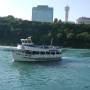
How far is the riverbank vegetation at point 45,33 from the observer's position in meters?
151

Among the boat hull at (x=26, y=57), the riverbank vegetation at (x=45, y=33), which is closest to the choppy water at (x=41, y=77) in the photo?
the boat hull at (x=26, y=57)

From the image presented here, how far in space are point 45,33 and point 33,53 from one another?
265 feet

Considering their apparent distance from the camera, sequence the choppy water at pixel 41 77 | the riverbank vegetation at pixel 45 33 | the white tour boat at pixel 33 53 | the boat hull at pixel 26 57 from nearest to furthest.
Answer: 1. the choppy water at pixel 41 77
2. the boat hull at pixel 26 57
3. the white tour boat at pixel 33 53
4. the riverbank vegetation at pixel 45 33

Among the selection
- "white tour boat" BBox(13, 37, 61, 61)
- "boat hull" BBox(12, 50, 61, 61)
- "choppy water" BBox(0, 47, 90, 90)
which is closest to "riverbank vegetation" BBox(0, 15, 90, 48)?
"white tour boat" BBox(13, 37, 61, 61)

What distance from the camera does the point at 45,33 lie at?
16075 centimetres

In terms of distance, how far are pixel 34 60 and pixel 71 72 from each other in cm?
1682

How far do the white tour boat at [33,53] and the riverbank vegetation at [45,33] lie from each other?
6352cm

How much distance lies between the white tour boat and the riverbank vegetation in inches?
2501

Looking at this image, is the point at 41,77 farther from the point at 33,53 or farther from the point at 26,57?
the point at 33,53

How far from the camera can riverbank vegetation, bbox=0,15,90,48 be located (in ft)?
495

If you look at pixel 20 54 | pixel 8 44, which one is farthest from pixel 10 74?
pixel 8 44

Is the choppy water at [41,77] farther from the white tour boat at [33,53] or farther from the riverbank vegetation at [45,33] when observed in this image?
the riverbank vegetation at [45,33]

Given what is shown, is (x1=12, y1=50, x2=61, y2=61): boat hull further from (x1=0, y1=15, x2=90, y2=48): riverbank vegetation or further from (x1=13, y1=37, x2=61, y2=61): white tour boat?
(x1=0, y1=15, x2=90, y2=48): riverbank vegetation

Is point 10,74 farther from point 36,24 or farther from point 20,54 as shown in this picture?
point 36,24
